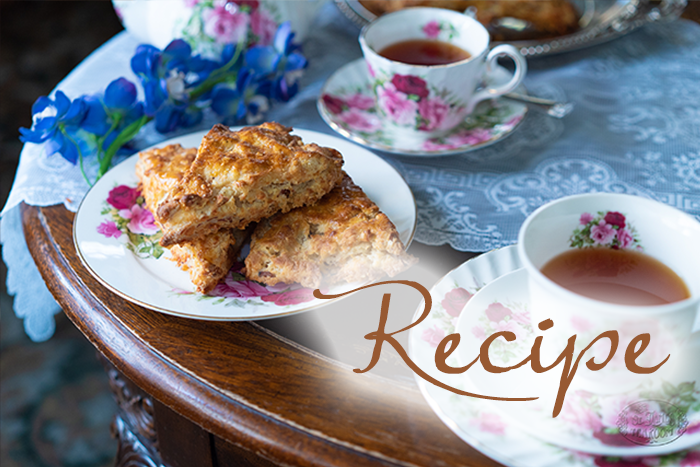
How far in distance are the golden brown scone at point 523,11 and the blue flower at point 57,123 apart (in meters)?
1.12

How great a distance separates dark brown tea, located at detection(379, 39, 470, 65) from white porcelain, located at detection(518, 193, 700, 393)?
2.69 ft

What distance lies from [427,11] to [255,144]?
32.7 inches

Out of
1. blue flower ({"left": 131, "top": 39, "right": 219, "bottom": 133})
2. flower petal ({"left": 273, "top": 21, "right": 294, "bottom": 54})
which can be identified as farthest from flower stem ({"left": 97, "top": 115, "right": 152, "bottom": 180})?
flower petal ({"left": 273, "top": 21, "right": 294, "bottom": 54})

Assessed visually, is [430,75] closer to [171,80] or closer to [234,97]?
[234,97]

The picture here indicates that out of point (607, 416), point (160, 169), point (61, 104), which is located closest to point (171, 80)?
point (61, 104)

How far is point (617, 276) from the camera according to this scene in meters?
0.97

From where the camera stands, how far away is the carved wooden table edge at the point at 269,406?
35.0 inches

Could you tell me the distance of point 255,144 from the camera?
1182mm

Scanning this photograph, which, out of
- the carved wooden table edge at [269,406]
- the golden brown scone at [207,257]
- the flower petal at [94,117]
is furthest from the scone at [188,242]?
the flower petal at [94,117]

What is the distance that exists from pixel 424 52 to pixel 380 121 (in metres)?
0.24

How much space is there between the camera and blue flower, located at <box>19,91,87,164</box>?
1397 millimetres

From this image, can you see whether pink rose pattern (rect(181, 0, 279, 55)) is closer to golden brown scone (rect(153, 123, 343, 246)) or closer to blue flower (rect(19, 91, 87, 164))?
blue flower (rect(19, 91, 87, 164))

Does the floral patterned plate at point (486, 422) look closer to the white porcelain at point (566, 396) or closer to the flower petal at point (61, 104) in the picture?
the white porcelain at point (566, 396)

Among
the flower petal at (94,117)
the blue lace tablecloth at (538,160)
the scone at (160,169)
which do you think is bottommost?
the blue lace tablecloth at (538,160)
